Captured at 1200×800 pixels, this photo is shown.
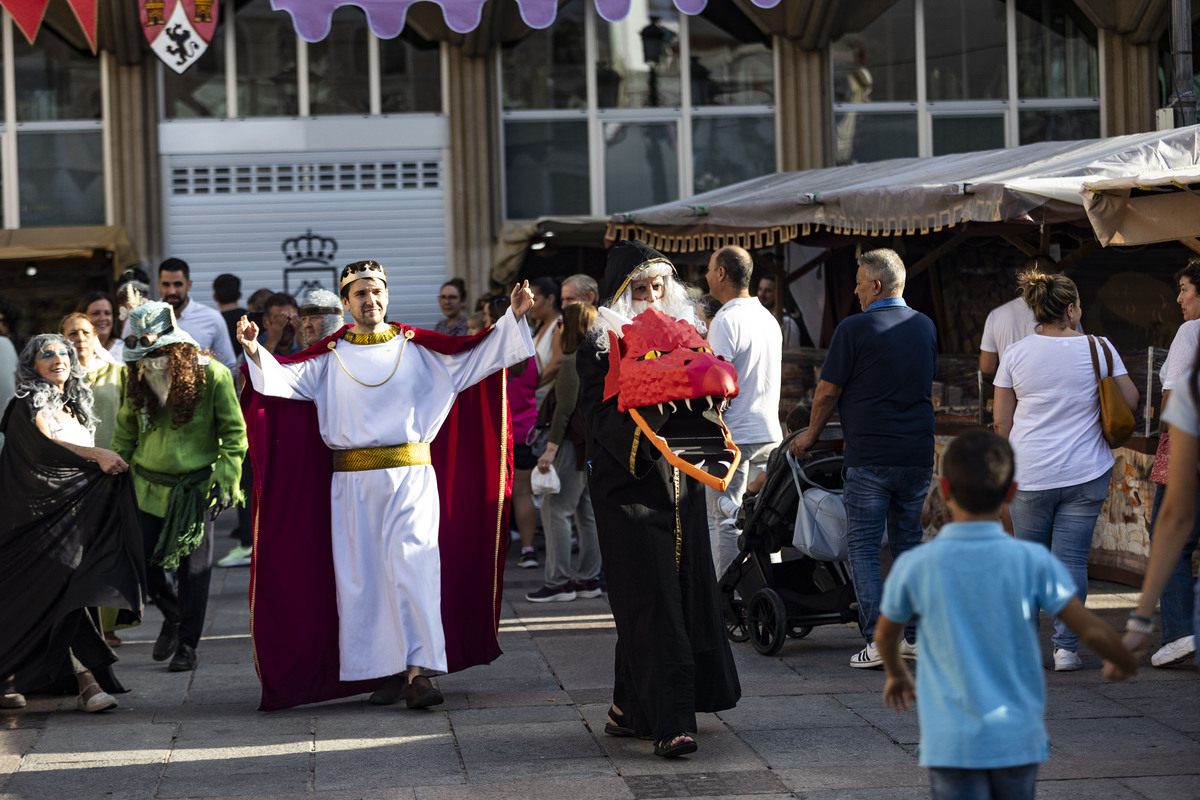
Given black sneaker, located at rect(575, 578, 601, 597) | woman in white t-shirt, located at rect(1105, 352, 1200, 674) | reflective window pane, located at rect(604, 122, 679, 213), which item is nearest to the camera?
woman in white t-shirt, located at rect(1105, 352, 1200, 674)

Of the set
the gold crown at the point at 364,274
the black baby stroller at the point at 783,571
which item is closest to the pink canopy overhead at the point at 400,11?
the black baby stroller at the point at 783,571

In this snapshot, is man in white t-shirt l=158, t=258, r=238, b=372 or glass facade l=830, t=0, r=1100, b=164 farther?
glass facade l=830, t=0, r=1100, b=164

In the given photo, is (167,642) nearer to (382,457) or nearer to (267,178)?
(382,457)

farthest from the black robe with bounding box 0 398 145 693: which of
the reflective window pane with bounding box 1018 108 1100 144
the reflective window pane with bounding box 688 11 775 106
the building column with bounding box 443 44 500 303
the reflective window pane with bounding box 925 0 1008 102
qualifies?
the reflective window pane with bounding box 1018 108 1100 144

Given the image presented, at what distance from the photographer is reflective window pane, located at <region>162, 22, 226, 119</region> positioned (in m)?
16.1

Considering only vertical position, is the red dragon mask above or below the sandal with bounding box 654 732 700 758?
above

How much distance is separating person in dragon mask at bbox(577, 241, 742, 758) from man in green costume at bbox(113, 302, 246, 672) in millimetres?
2536

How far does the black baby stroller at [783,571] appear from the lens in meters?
6.94

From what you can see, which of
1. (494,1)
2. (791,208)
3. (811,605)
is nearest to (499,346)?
(811,605)

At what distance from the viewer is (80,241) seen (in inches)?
607

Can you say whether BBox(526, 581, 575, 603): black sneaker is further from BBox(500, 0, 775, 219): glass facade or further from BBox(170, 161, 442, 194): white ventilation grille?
BBox(170, 161, 442, 194): white ventilation grille

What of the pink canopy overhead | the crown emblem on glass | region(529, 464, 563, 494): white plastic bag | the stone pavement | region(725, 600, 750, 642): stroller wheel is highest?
the pink canopy overhead

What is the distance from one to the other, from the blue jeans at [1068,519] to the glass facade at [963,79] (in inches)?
424

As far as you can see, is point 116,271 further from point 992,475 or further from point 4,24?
point 992,475
